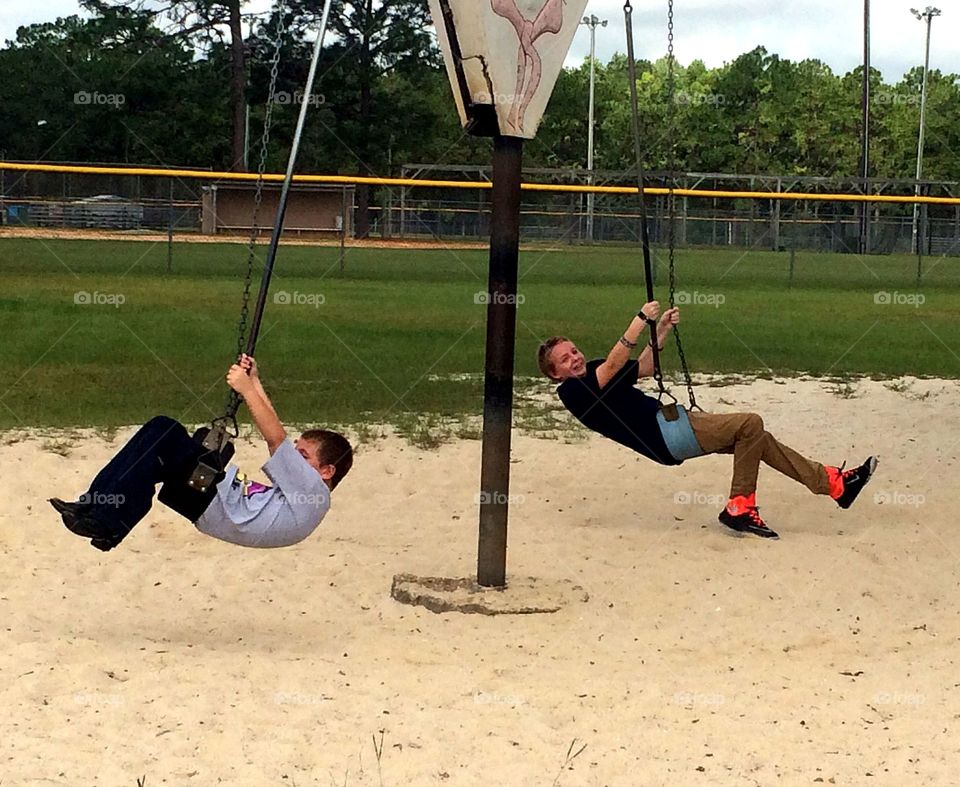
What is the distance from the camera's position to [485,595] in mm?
5457

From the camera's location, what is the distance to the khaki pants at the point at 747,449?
6367 millimetres

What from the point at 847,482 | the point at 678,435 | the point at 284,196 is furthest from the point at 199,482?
the point at 847,482

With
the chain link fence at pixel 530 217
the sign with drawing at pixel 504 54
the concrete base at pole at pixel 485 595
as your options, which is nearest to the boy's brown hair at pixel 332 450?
the concrete base at pole at pixel 485 595

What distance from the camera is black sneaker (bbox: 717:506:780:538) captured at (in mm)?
6500

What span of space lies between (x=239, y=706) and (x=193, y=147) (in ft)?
156

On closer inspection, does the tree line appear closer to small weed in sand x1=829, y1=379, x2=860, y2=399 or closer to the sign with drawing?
small weed in sand x1=829, y1=379, x2=860, y2=399

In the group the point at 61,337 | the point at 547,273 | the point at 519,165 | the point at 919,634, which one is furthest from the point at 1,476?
the point at 547,273

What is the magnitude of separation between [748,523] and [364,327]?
9083 millimetres

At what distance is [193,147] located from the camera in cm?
4953

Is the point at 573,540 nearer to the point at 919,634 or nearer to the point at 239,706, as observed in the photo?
the point at 919,634

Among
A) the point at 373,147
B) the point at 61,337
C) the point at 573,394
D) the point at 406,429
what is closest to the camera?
the point at 573,394

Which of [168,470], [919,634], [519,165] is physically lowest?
[919,634]

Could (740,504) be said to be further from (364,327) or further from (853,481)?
(364,327)

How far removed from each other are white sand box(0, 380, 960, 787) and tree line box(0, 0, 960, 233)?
2446cm
